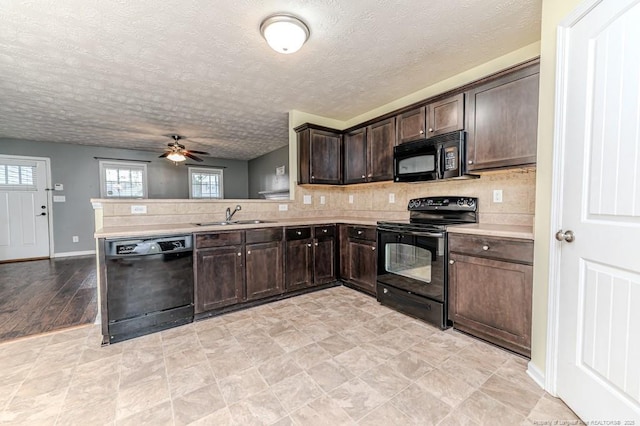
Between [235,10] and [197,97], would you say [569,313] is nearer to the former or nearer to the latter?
[235,10]

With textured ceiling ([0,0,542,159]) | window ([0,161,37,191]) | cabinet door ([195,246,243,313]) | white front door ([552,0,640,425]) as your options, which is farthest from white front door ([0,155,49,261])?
white front door ([552,0,640,425])

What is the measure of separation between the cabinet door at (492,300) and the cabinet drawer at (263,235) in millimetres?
1737

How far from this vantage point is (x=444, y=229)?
7.55ft

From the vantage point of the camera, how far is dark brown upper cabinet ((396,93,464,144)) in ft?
8.05

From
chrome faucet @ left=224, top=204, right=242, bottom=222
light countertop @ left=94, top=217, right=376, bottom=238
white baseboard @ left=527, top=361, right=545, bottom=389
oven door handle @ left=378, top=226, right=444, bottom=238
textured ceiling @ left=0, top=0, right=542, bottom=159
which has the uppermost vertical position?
textured ceiling @ left=0, top=0, right=542, bottom=159

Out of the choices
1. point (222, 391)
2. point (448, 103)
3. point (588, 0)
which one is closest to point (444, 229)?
point (448, 103)

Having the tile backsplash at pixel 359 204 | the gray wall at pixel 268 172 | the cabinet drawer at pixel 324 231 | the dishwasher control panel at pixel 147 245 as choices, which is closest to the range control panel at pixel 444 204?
the tile backsplash at pixel 359 204

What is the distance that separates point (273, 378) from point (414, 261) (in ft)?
5.20

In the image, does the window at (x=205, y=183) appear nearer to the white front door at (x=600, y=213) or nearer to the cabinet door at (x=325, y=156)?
the cabinet door at (x=325, y=156)

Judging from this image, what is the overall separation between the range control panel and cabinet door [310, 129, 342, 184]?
1.14 metres

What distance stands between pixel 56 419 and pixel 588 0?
3358 mm

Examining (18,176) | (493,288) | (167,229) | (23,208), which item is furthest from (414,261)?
(18,176)

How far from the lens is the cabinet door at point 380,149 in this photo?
3125 mm

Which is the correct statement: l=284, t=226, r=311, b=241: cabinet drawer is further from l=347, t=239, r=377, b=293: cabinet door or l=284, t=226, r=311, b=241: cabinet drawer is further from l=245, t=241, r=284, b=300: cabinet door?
l=347, t=239, r=377, b=293: cabinet door
